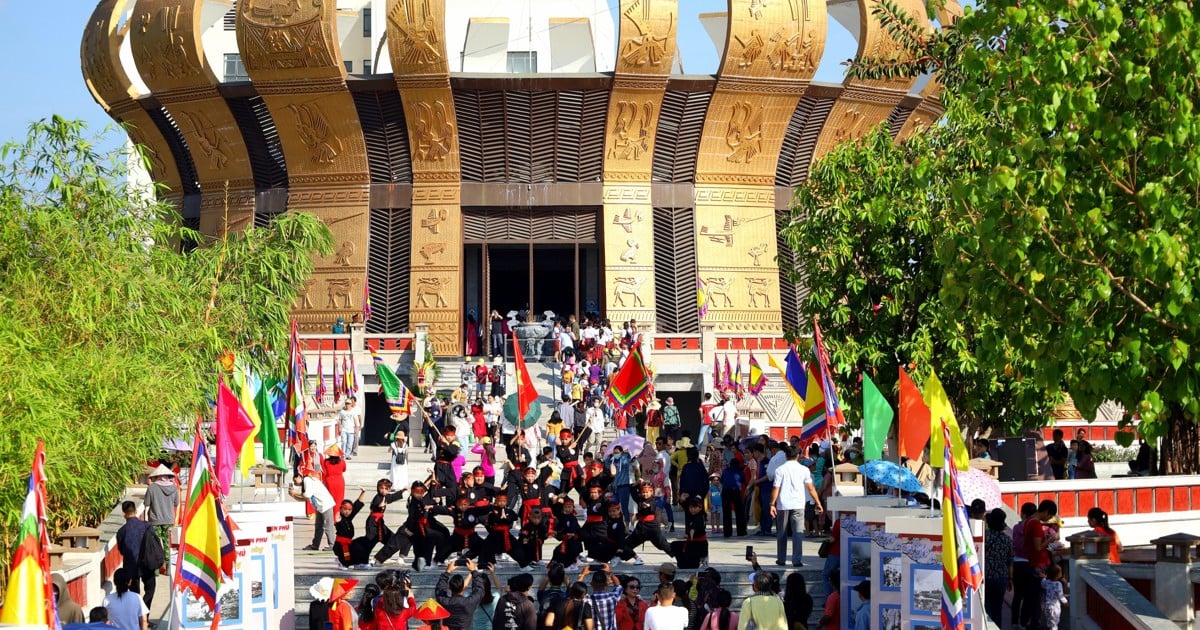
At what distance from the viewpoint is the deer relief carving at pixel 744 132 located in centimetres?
3884

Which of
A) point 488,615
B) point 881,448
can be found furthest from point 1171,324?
point 488,615

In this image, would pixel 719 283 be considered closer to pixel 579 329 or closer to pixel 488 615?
pixel 579 329

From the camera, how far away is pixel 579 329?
36500 millimetres

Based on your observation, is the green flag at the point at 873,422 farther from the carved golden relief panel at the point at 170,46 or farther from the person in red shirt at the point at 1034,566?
the carved golden relief panel at the point at 170,46

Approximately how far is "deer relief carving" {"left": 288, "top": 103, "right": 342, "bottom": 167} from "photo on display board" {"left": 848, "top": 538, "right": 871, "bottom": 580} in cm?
2616

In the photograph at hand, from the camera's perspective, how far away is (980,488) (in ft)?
51.8

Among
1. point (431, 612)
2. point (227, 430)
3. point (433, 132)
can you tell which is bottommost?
point (431, 612)

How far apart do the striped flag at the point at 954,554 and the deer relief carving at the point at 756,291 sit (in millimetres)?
26671

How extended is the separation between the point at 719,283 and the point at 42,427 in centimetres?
2446

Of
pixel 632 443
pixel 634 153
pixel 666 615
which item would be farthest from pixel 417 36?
pixel 666 615

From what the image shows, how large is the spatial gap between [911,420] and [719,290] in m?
24.1

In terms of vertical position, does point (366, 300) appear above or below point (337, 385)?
above

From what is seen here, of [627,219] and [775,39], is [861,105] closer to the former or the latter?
[775,39]

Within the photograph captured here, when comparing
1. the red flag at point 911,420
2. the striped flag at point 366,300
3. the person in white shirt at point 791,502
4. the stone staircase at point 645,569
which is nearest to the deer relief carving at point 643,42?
the striped flag at point 366,300
